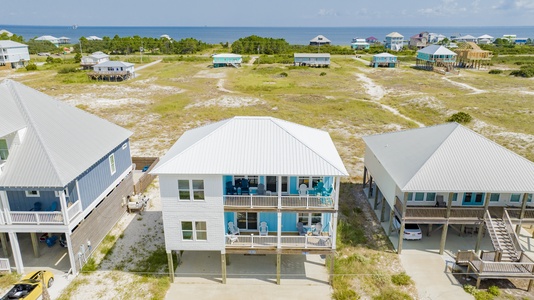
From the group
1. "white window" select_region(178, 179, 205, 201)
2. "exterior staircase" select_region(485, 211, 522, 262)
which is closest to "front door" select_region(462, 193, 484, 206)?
"exterior staircase" select_region(485, 211, 522, 262)

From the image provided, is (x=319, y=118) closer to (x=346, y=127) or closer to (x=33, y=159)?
(x=346, y=127)

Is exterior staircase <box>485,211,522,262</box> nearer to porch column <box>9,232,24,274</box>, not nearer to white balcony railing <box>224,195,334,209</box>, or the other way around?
white balcony railing <box>224,195,334,209</box>

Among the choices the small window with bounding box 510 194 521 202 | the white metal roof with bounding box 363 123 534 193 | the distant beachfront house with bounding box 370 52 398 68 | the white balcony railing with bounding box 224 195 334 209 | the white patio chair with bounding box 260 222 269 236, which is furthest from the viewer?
the distant beachfront house with bounding box 370 52 398 68

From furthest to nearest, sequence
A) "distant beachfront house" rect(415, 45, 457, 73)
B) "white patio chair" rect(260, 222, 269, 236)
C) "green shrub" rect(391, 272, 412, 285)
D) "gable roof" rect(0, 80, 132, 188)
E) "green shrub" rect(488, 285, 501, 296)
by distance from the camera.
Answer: "distant beachfront house" rect(415, 45, 457, 73) < "white patio chair" rect(260, 222, 269, 236) < "green shrub" rect(391, 272, 412, 285) < "gable roof" rect(0, 80, 132, 188) < "green shrub" rect(488, 285, 501, 296)

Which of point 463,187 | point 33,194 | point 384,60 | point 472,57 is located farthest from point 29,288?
point 472,57

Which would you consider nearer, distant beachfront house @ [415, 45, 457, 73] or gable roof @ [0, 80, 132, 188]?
gable roof @ [0, 80, 132, 188]

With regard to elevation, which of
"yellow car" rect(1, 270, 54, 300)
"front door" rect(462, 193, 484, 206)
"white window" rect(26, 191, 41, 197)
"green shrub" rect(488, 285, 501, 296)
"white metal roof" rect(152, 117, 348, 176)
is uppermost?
"white metal roof" rect(152, 117, 348, 176)

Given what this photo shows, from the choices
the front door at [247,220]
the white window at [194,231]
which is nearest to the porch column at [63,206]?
the white window at [194,231]

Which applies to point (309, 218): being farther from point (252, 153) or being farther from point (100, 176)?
point (100, 176)
